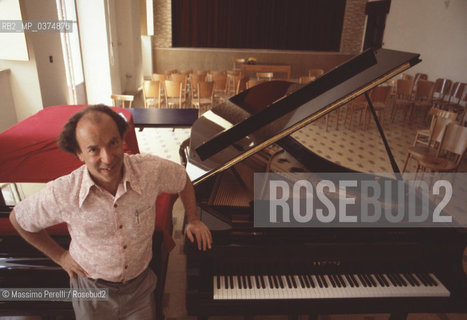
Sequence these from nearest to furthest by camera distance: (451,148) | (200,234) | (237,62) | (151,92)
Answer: (200,234)
(451,148)
(151,92)
(237,62)

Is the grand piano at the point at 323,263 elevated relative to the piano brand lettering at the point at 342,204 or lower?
lower

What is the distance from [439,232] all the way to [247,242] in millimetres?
1085

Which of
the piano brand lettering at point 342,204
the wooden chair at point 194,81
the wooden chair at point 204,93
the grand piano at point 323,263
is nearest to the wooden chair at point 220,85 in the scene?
the wooden chair at point 194,81

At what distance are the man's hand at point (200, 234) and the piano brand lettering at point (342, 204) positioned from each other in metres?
0.30

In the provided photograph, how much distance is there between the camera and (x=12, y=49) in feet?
14.6

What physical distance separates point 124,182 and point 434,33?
10277mm

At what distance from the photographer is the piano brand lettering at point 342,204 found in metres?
1.80

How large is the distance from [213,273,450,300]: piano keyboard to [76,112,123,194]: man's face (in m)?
0.84

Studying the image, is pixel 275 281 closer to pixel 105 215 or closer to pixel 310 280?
pixel 310 280

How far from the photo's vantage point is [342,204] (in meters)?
1.96

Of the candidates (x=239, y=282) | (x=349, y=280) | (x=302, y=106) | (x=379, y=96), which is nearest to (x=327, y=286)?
(x=349, y=280)

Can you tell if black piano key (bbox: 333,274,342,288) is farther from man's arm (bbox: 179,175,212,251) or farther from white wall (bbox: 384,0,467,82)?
white wall (bbox: 384,0,467,82)

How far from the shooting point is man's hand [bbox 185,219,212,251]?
62.6 inches

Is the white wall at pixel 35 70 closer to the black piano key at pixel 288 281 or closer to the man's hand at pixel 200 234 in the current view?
the man's hand at pixel 200 234
